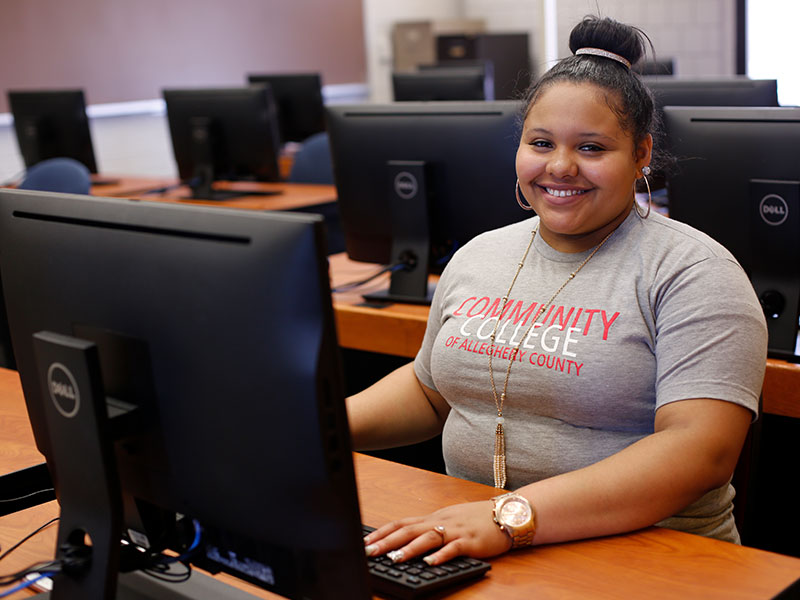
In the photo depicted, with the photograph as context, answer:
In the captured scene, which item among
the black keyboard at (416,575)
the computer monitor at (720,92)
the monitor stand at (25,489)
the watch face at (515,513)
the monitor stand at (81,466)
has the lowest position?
the monitor stand at (25,489)

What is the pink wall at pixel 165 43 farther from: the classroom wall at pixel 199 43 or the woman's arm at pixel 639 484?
the woman's arm at pixel 639 484

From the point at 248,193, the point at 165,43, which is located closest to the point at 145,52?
the point at 165,43

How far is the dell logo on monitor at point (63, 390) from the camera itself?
0.90 metres

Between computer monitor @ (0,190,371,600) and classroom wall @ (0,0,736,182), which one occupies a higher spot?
classroom wall @ (0,0,736,182)

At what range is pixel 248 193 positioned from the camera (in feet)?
13.5

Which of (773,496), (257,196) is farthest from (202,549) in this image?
(257,196)

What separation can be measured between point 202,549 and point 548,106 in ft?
2.53

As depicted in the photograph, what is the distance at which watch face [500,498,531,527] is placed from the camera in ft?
3.55

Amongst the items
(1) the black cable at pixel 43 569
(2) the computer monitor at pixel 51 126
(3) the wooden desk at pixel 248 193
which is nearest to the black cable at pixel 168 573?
(1) the black cable at pixel 43 569

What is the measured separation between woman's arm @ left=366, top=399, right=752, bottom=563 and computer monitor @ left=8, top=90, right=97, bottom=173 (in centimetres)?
383

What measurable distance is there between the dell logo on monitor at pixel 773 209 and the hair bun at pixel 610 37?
1.57 ft

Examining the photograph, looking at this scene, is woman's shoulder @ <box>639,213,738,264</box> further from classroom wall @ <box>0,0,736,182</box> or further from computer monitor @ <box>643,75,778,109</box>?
classroom wall @ <box>0,0,736,182</box>

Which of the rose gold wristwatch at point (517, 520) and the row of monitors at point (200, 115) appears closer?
the rose gold wristwatch at point (517, 520)

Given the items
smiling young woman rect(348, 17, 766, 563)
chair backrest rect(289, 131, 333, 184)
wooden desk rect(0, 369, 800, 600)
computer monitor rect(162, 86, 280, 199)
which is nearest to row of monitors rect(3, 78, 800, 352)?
smiling young woman rect(348, 17, 766, 563)
